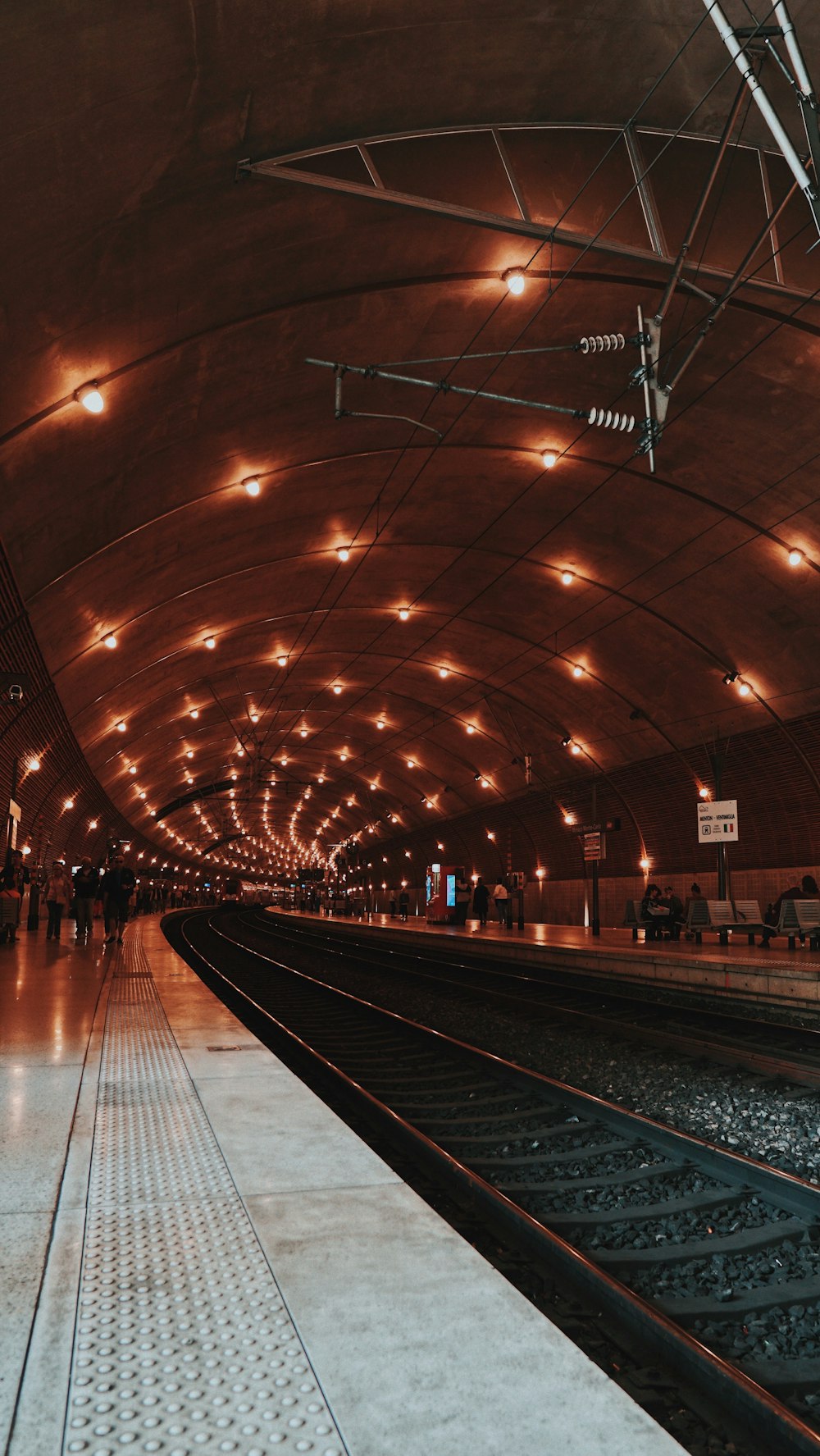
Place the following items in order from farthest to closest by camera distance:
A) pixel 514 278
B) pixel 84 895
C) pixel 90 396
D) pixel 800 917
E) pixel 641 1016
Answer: pixel 84 895
pixel 800 917
pixel 641 1016
pixel 514 278
pixel 90 396

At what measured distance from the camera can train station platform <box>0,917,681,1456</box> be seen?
7.52 ft

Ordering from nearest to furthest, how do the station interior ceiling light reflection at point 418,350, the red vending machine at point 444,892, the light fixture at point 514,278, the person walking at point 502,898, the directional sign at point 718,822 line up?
1. the station interior ceiling light reflection at point 418,350
2. the light fixture at point 514,278
3. the directional sign at point 718,822
4. the person walking at point 502,898
5. the red vending machine at point 444,892

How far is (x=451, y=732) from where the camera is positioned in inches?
1677

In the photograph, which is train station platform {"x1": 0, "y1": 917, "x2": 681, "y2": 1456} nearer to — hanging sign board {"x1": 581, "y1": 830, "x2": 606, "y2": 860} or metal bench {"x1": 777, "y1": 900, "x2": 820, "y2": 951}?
metal bench {"x1": 777, "y1": 900, "x2": 820, "y2": 951}

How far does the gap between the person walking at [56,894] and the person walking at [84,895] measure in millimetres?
725

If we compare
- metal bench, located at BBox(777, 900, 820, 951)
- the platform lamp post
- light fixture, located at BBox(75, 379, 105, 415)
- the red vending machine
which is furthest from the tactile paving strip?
the red vending machine

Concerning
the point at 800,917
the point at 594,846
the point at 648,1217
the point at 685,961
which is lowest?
the point at 648,1217

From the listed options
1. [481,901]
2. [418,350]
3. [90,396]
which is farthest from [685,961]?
[481,901]

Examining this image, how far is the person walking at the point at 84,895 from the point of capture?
23.2m

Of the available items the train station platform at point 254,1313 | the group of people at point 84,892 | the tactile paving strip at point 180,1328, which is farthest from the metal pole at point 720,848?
the tactile paving strip at point 180,1328

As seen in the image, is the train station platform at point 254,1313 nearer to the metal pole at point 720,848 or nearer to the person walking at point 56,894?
the metal pole at point 720,848

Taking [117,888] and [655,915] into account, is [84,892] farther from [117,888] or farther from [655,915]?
[655,915]

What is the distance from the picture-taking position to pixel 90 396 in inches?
504

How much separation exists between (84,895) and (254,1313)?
22.0 metres
